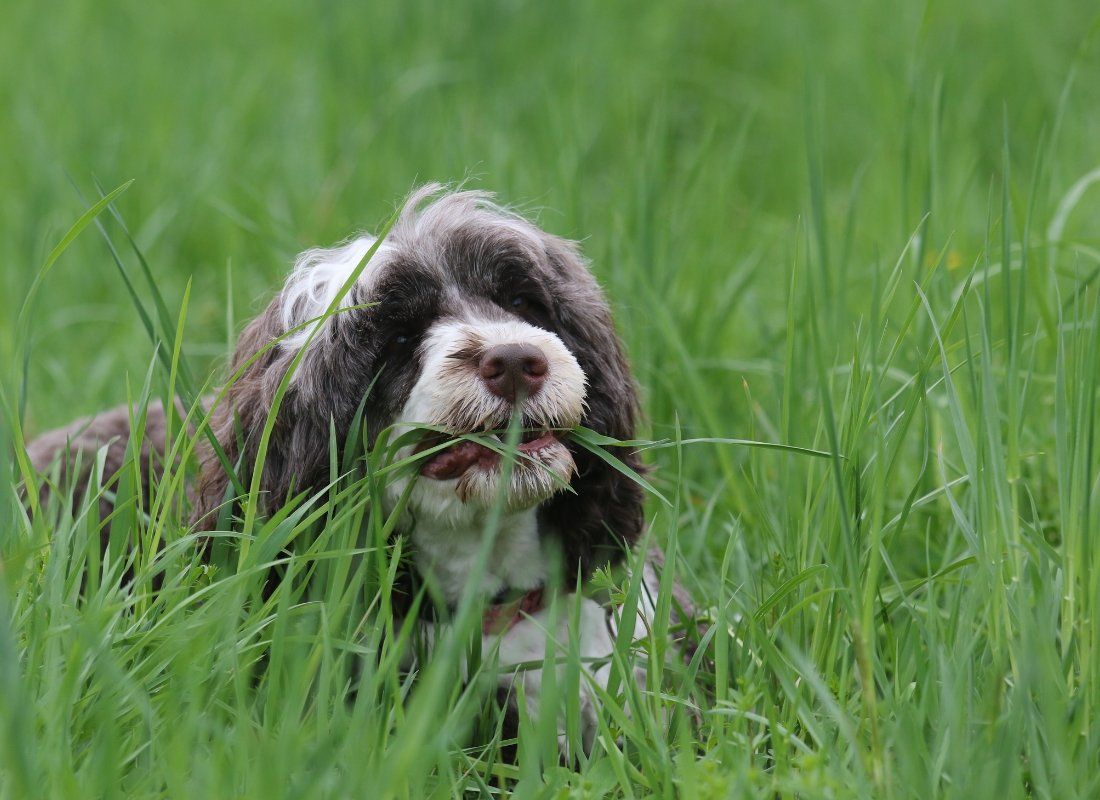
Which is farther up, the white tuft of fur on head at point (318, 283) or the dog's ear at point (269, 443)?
the white tuft of fur on head at point (318, 283)

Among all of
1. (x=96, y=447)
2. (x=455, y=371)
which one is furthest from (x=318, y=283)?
(x=96, y=447)

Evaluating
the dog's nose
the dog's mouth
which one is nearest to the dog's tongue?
the dog's mouth

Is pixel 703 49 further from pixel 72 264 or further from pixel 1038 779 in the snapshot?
pixel 1038 779

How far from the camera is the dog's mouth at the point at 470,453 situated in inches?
101

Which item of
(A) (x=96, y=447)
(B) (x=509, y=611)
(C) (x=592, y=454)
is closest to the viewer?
(B) (x=509, y=611)

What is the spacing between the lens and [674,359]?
3.71m

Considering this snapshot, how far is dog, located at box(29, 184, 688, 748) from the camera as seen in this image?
2.54m

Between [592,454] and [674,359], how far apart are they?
87 cm

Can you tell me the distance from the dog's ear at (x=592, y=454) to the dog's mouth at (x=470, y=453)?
0.89 ft

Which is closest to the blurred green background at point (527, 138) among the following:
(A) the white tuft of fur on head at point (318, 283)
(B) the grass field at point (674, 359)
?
→ (B) the grass field at point (674, 359)

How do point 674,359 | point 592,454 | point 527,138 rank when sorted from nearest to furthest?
1. point 592,454
2. point 674,359
3. point 527,138

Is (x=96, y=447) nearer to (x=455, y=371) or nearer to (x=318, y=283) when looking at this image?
(x=318, y=283)

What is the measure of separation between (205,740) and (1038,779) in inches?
50.4

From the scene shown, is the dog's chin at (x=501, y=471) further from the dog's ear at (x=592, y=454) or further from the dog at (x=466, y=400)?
the dog's ear at (x=592, y=454)
